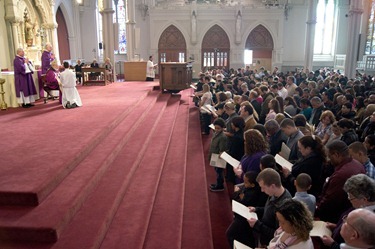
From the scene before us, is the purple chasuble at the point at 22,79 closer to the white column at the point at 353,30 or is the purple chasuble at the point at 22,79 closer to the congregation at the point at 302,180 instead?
the congregation at the point at 302,180

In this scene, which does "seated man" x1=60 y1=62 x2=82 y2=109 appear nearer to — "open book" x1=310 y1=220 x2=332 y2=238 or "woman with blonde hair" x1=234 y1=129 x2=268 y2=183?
"woman with blonde hair" x1=234 y1=129 x2=268 y2=183

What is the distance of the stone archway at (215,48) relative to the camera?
24678 millimetres

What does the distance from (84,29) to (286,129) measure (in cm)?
2160

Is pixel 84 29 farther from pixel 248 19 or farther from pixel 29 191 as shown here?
pixel 29 191

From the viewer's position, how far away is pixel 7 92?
9.21 metres

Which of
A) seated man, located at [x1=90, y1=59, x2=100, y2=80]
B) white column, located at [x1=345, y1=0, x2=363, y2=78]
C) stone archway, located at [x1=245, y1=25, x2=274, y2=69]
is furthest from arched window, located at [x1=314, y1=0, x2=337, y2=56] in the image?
seated man, located at [x1=90, y1=59, x2=100, y2=80]

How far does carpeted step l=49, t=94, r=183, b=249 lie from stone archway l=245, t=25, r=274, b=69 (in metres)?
18.9

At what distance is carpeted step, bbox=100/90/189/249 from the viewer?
3.73 m

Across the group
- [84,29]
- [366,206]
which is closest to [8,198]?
[366,206]

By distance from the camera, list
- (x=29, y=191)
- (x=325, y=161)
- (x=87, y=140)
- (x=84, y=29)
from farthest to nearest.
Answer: (x=84, y=29), (x=87, y=140), (x=325, y=161), (x=29, y=191)

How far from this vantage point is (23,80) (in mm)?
9289

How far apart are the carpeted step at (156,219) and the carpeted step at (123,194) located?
2 cm

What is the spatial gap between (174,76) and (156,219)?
9662 mm

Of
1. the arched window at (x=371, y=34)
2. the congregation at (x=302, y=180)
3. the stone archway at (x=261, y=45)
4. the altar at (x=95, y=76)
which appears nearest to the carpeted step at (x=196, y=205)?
the congregation at (x=302, y=180)
